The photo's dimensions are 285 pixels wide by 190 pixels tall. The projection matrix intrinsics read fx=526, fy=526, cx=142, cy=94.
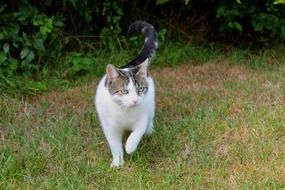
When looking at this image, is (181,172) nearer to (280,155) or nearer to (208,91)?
(280,155)

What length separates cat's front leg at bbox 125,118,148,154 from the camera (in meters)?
3.29

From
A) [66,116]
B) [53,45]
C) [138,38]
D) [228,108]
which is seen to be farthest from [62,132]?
[138,38]

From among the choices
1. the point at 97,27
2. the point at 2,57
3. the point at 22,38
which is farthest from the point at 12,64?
the point at 97,27

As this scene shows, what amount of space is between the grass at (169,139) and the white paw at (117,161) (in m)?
0.05

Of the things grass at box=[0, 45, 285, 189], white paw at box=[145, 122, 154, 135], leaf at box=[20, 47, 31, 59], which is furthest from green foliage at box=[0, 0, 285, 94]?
white paw at box=[145, 122, 154, 135]

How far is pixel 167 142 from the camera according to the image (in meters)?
3.58

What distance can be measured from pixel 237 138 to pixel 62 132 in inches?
48.8

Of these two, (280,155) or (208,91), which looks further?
(208,91)

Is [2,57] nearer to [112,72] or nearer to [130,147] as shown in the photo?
[112,72]

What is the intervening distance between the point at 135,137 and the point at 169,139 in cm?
40

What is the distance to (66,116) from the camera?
4.20 meters

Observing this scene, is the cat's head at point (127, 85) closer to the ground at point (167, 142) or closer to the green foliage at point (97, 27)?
the ground at point (167, 142)

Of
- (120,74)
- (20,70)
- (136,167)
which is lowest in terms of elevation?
(20,70)

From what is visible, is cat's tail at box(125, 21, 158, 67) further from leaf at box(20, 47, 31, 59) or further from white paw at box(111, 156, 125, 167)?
leaf at box(20, 47, 31, 59)
